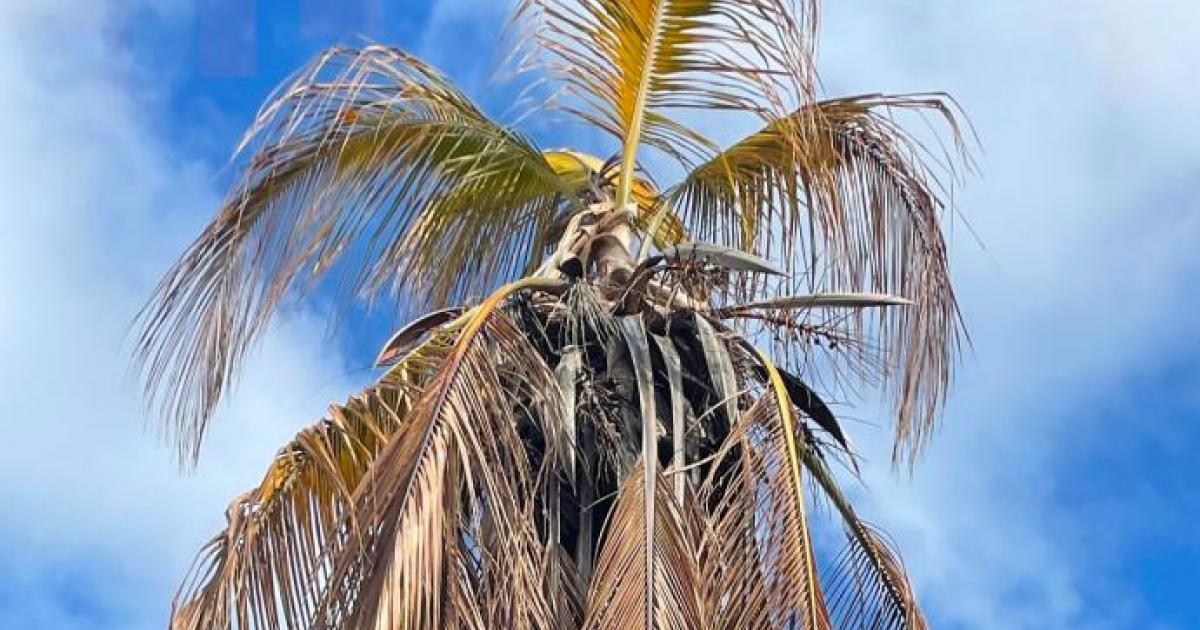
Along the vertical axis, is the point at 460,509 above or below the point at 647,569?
above

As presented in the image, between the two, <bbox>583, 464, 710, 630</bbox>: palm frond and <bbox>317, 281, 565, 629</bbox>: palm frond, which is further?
<bbox>583, 464, 710, 630</bbox>: palm frond

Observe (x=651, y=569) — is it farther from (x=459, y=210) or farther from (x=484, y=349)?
(x=459, y=210)

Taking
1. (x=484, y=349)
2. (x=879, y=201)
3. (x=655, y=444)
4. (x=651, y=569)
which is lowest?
(x=651, y=569)

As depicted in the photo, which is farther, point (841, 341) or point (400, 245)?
point (400, 245)

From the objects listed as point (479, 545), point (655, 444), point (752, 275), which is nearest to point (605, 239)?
point (752, 275)

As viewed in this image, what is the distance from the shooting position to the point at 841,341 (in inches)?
281

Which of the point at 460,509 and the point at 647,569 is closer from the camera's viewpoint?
the point at 647,569

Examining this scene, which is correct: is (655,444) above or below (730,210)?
below

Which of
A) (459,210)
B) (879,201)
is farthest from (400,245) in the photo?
(879,201)

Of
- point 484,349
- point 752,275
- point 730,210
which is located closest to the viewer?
point 484,349

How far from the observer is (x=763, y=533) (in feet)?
20.4

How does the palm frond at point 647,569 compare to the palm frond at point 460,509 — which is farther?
the palm frond at point 647,569

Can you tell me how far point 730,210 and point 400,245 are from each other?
1.32m

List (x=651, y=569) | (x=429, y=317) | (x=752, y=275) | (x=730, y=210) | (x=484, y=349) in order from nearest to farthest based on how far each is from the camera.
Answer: (x=651, y=569) < (x=484, y=349) < (x=429, y=317) < (x=752, y=275) < (x=730, y=210)
